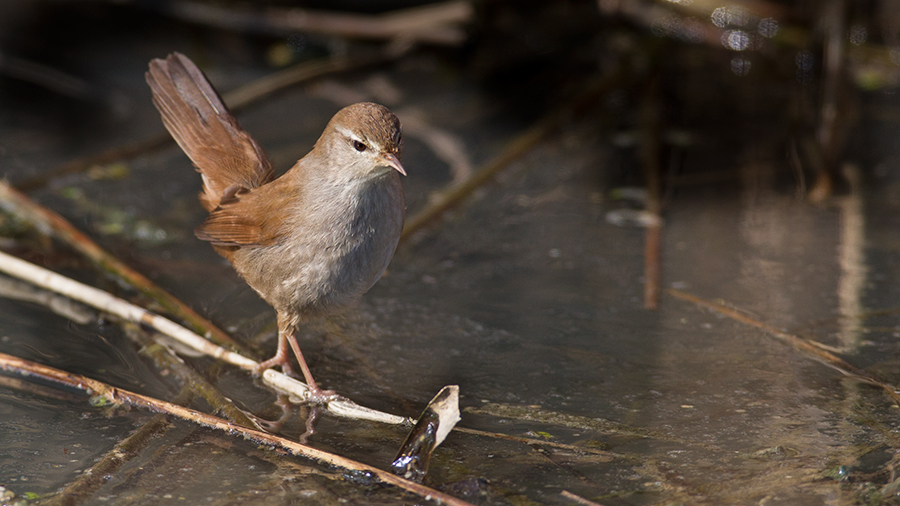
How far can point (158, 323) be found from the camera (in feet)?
11.4

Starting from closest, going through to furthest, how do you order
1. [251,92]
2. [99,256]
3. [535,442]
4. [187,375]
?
[535,442] → [187,375] → [99,256] → [251,92]

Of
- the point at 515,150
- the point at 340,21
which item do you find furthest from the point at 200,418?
the point at 340,21

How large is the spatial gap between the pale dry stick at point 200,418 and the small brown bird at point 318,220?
1.20 ft

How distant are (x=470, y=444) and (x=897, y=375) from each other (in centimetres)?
168

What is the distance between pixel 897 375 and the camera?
319 cm

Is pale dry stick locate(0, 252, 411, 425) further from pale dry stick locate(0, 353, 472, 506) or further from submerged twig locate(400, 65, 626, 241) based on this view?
submerged twig locate(400, 65, 626, 241)

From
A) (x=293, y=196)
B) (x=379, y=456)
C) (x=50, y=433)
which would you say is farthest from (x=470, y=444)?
(x=50, y=433)

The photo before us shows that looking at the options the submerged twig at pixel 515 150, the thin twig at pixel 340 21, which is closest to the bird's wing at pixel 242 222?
the submerged twig at pixel 515 150

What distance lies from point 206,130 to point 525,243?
173 cm

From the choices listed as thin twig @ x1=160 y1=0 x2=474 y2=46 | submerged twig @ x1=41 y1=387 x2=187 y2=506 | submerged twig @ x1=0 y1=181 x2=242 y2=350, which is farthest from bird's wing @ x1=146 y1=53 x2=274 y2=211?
thin twig @ x1=160 y1=0 x2=474 y2=46

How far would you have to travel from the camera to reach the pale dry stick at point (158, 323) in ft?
9.98

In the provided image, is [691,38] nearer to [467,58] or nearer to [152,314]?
[467,58]

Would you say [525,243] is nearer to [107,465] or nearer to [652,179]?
[652,179]

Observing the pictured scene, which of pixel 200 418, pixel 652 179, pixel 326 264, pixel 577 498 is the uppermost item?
pixel 652 179
